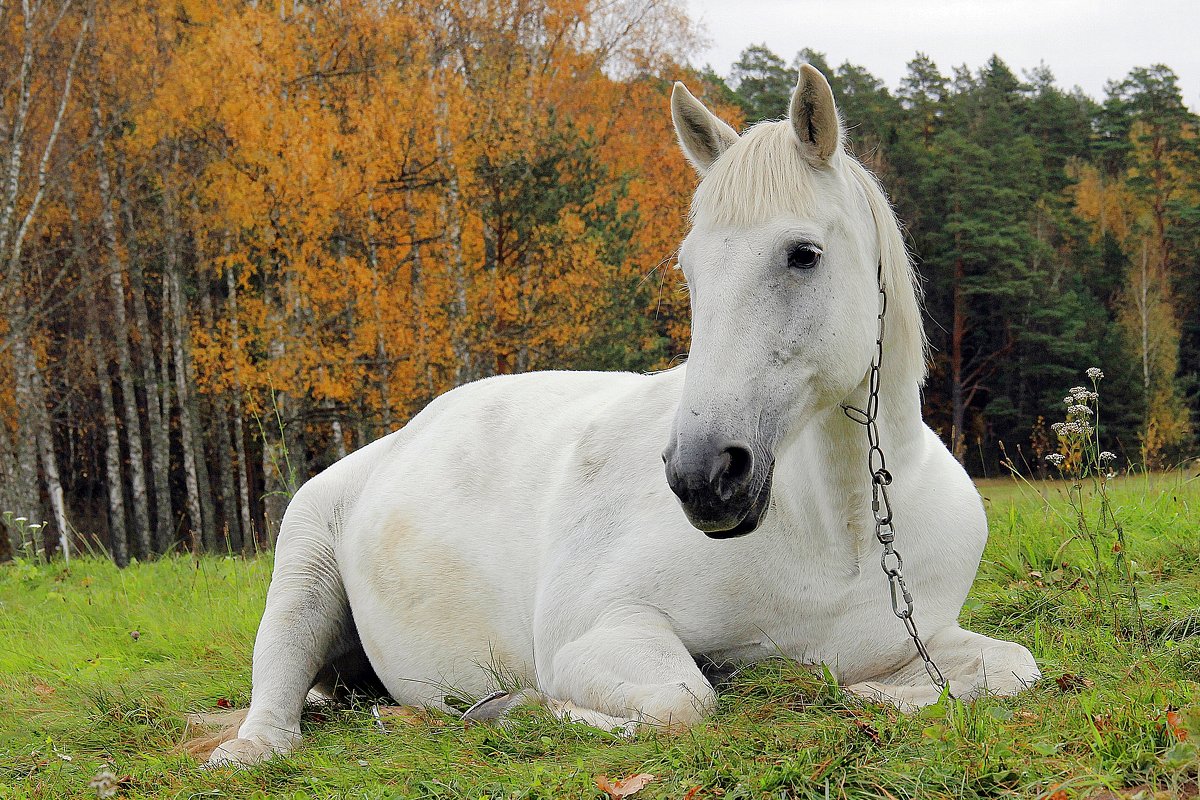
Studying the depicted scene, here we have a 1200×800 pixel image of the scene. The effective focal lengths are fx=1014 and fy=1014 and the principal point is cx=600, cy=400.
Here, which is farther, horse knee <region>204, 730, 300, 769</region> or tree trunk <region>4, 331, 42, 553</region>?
tree trunk <region>4, 331, 42, 553</region>

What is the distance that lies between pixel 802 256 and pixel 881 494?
82 centimetres

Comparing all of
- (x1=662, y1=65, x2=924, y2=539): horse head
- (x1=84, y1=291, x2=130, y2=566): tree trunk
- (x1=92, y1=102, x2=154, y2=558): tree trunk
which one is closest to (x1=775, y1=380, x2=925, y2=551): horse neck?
(x1=662, y1=65, x2=924, y2=539): horse head

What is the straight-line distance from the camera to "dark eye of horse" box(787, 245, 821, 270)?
2654mm

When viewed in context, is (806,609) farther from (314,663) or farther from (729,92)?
(729,92)

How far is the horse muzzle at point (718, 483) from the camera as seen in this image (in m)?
2.35

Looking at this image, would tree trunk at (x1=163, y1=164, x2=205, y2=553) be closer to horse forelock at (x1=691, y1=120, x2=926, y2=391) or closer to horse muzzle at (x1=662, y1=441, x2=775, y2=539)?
horse forelock at (x1=691, y1=120, x2=926, y2=391)

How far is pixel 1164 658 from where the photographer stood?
2.95 meters

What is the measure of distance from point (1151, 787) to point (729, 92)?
4000cm

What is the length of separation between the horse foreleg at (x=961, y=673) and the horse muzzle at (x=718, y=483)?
0.76 metres

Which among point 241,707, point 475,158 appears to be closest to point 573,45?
point 475,158

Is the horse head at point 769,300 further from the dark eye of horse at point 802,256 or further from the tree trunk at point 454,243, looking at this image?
the tree trunk at point 454,243

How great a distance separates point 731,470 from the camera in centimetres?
242

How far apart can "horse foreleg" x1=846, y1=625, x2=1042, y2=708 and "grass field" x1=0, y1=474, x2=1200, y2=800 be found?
3.3 inches

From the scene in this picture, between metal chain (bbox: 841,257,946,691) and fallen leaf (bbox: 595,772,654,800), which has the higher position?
metal chain (bbox: 841,257,946,691)
